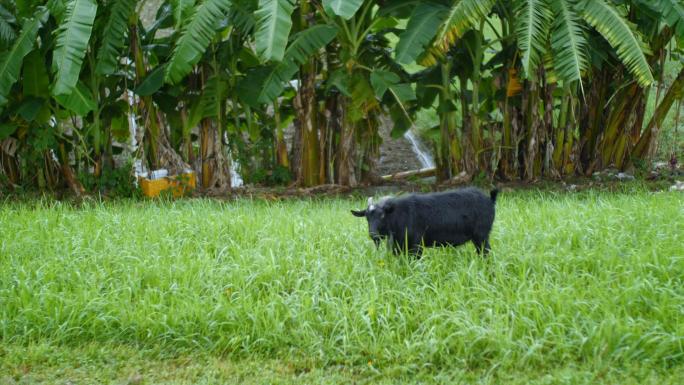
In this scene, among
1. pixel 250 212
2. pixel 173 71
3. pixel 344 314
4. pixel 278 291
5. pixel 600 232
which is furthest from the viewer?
pixel 173 71

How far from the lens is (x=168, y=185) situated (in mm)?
10742

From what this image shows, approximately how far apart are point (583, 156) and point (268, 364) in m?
7.49

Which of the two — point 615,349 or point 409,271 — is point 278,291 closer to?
point 409,271

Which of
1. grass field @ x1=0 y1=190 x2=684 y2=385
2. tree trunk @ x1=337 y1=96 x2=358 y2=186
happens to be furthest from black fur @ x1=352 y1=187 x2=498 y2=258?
tree trunk @ x1=337 y1=96 x2=358 y2=186

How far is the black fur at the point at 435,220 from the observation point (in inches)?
245

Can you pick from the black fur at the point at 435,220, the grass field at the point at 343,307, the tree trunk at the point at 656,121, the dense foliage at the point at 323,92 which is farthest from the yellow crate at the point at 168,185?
the tree trunk at the point at 656,121

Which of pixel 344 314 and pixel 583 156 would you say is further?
pixel 583 156

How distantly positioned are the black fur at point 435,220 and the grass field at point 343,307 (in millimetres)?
170

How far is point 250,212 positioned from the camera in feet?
28.4

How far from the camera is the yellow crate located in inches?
420

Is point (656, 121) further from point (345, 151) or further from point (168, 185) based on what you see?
point (168, 185)

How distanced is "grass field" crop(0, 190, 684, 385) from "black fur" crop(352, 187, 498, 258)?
0.17m

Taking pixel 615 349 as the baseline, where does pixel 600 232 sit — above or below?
above

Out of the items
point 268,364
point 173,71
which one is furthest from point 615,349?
point 173,71
